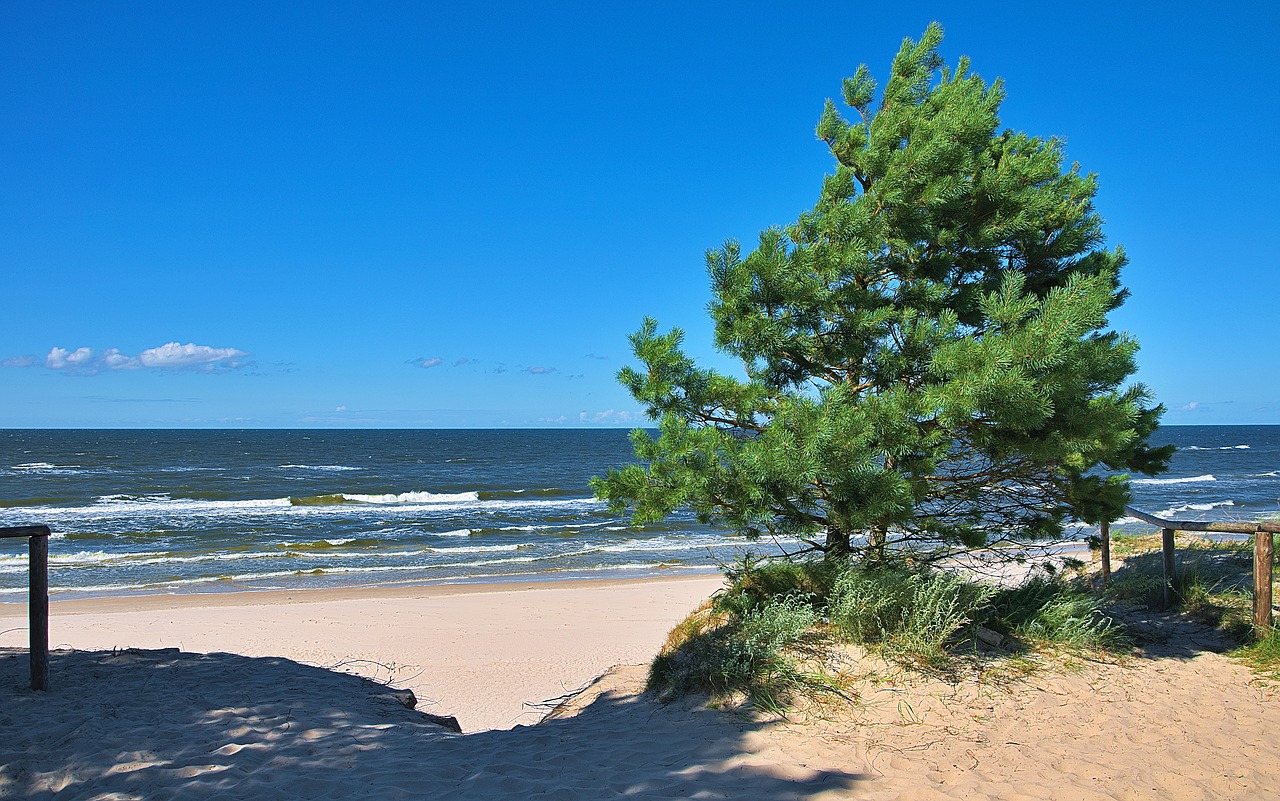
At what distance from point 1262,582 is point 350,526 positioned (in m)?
24.1

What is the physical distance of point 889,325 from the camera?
19.2 feet

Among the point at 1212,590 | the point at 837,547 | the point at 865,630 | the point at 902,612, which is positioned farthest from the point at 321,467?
the point at 1212,590

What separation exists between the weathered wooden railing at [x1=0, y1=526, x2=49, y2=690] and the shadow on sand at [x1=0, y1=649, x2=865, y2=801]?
0.16 metres

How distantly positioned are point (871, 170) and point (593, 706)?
4.82m

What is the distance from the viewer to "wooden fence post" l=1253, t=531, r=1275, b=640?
6344 mm

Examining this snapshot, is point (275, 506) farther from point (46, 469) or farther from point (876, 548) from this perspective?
point (876, 548)

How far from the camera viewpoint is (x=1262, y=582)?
6.45 m

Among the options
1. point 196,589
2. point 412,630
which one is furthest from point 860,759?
point 196,589

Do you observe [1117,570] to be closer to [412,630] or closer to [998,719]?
[998,719]

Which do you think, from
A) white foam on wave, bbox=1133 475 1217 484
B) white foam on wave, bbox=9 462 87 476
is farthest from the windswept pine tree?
white foam on wave, bbox=9 462 87 476

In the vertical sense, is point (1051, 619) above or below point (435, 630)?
above

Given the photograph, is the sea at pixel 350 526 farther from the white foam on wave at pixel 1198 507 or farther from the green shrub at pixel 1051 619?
the green shrub at pixel 1051 619

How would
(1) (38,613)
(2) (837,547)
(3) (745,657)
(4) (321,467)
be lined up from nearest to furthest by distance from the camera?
(3) (745,657), (1) (38,613), (2) (837,547), (4) (321,467)

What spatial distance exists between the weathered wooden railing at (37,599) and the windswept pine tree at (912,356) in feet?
13.4
